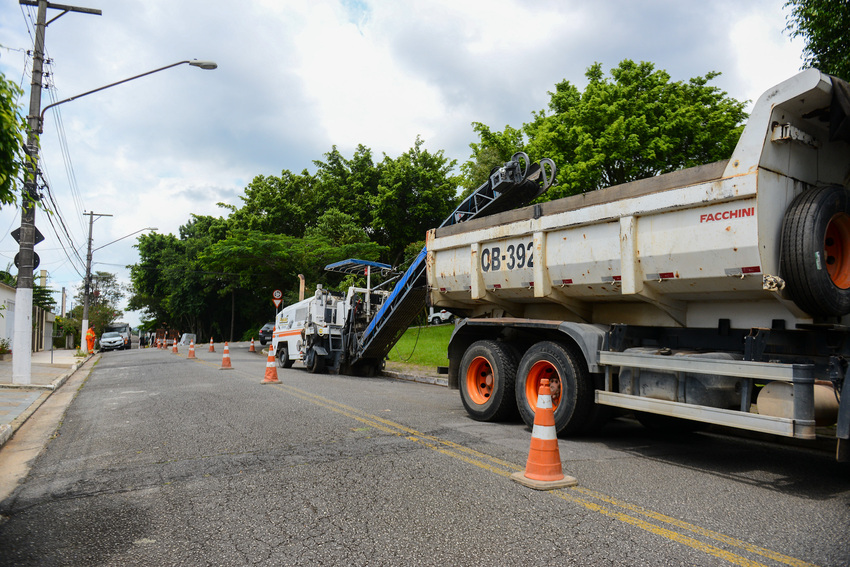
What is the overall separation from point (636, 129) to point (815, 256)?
1813cm

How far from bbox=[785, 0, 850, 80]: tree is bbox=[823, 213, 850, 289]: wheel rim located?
6230 millimetres

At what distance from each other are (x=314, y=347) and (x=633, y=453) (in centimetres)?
1152

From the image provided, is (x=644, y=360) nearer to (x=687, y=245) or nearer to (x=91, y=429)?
(x=687, y=245)

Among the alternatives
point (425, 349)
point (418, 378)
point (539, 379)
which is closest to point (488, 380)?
point (539, 379)

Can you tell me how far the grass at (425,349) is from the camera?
57.5 feet

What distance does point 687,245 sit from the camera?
5504mm

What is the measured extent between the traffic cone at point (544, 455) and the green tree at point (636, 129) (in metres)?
17.5

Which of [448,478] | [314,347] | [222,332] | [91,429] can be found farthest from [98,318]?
[448,478]

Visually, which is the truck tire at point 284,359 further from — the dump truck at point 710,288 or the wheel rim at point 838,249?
the wheel rim at point 838,249

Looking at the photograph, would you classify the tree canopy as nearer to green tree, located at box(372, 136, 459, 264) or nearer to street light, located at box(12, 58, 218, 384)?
green tree, located at box(372, 136, 459, 264)

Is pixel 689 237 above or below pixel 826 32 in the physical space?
below

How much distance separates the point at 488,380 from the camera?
7875mm

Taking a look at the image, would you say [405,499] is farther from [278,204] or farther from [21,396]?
[278,204]

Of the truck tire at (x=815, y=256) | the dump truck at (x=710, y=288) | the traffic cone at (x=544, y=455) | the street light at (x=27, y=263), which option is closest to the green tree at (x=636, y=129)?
the street light at (x=27, y=263)
